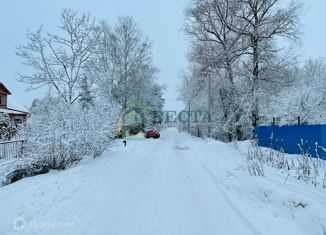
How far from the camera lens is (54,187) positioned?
6.91 m

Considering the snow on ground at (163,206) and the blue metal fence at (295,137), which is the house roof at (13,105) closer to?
the blue metal fence at (295,137)

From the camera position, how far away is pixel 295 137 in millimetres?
12977

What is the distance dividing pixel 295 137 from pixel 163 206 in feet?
31.6

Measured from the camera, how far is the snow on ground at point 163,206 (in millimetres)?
4578

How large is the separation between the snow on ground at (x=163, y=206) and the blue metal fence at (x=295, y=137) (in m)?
4.07

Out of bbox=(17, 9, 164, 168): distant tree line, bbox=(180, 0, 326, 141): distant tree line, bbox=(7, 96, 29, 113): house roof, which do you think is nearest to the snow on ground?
bbox=(17, 9, 164, 168): distant tree line

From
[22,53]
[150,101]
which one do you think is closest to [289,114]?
[22,53]

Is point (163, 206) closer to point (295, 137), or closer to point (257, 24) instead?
point (295, 137)

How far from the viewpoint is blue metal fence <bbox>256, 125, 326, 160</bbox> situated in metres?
11.0

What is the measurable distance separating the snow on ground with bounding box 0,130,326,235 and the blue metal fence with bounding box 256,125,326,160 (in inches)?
160

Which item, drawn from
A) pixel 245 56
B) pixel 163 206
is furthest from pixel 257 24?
pixel 163 206

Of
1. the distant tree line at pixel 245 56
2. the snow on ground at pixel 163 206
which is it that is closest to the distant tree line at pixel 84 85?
the snow on ground at pixel 163 206

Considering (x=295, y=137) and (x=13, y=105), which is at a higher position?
(x=13, y=105)

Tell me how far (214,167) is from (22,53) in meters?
19.3
